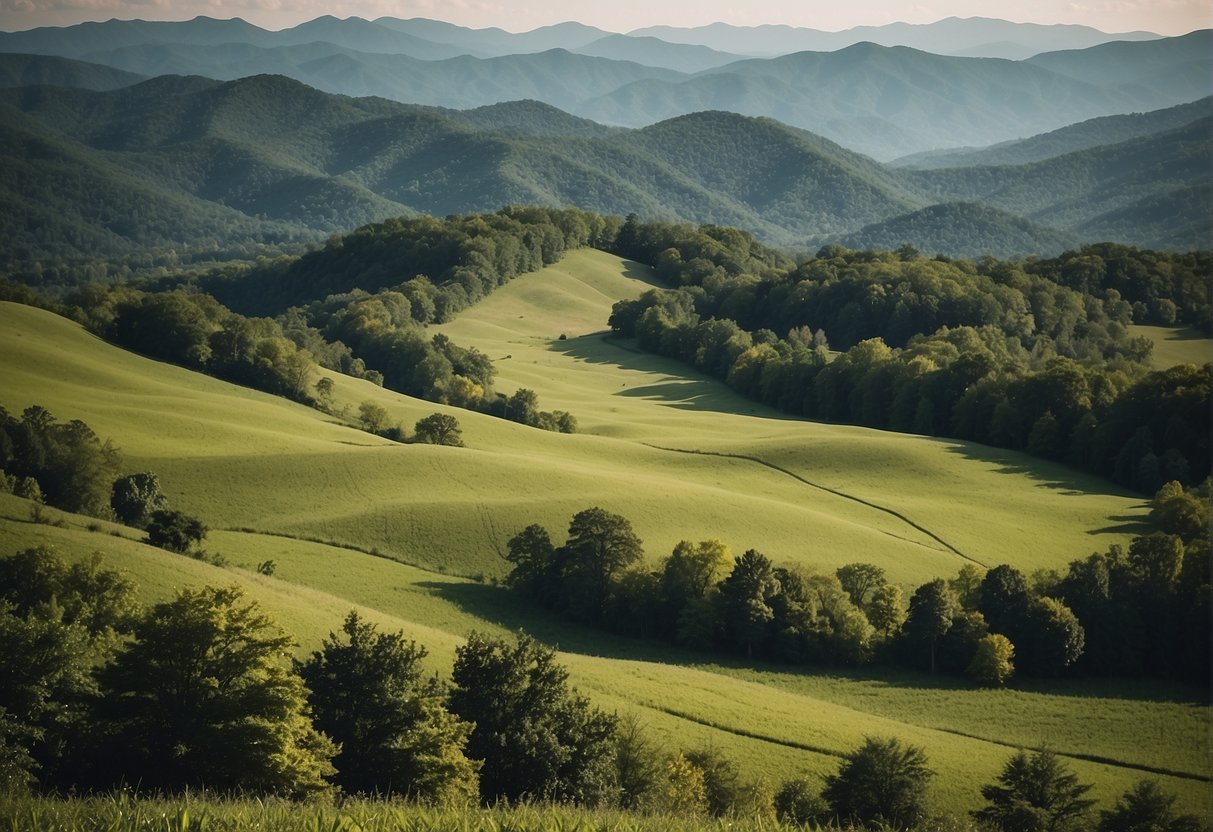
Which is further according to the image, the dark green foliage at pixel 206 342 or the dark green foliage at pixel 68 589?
the dark green foliage at pixel 206 342

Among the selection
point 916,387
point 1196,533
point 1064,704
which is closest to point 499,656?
point 1064,704

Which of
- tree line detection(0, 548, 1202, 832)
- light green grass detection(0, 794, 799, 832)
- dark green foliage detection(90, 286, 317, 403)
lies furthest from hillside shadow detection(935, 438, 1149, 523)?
light green grass detection(0, 794, 799, 832)

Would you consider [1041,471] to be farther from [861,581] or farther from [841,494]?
[861,581]

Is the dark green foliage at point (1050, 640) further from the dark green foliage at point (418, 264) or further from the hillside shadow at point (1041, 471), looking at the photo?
the dark green foliage at point (418, 264)

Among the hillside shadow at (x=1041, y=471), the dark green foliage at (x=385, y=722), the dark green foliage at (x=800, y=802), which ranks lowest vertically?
the dark green foliage at (x=800, y=802)

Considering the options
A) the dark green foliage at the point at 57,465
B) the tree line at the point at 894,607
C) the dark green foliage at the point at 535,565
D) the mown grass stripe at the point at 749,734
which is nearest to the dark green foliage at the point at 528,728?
the mown grass stripe at the point at 749,734

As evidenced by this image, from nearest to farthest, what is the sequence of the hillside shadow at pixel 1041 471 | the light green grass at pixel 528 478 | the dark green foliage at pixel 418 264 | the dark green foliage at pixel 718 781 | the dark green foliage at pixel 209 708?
→ the dark green foliage at pixel 209 708
the dark green foliage at pixel 718 781
the light green grass at pixel 528 478
the hillside shadow at pixel 1041 471
the dark green foliage at pixel 418 264
